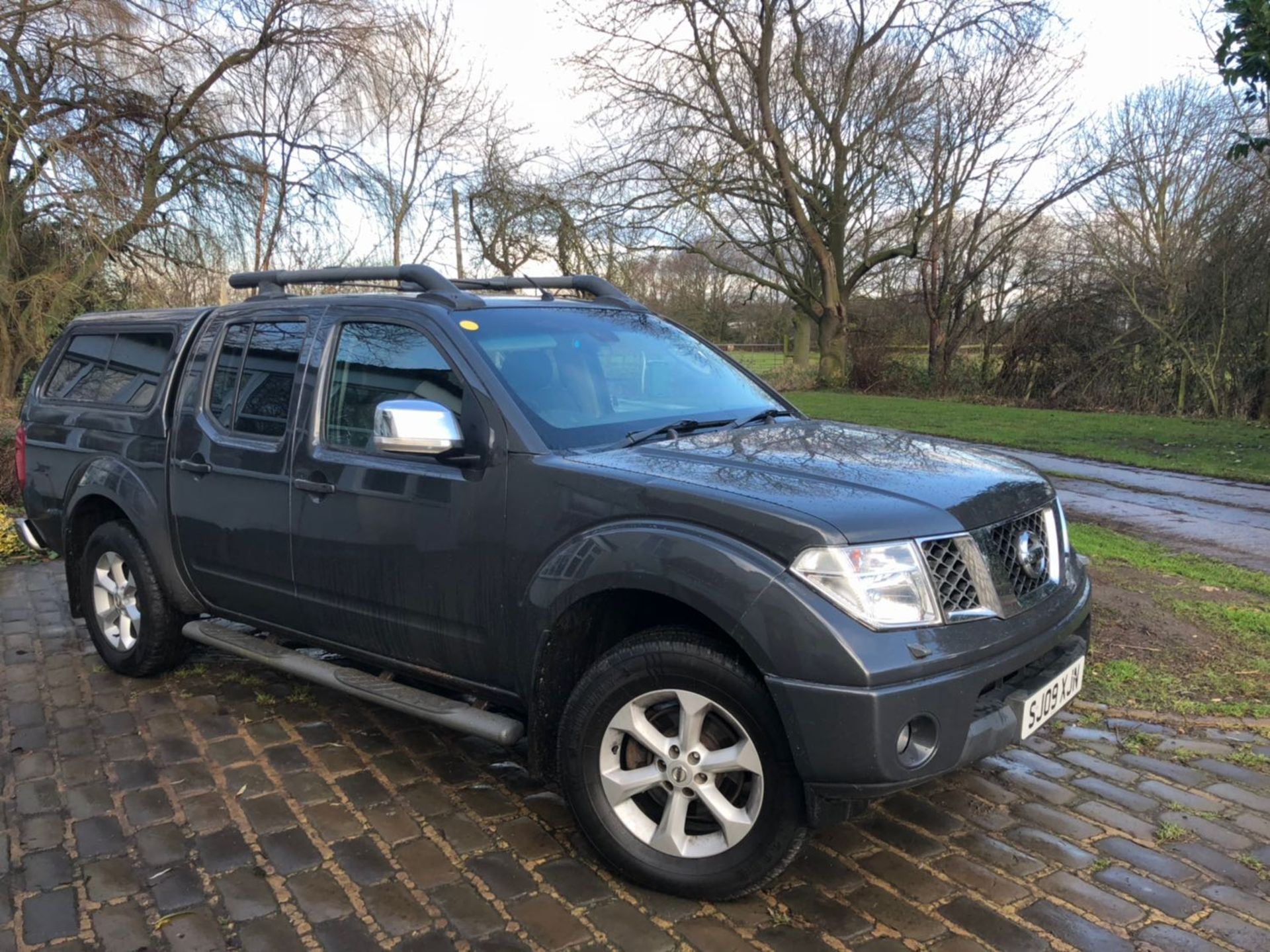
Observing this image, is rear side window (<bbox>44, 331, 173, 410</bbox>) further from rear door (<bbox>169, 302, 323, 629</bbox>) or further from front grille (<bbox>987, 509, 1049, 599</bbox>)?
front grille (<bbox>987, 509, 1049, 599</bbox>)

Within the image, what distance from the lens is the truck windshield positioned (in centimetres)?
349

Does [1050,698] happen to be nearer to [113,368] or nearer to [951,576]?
[951,576]

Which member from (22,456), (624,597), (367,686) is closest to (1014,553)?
(624,597)

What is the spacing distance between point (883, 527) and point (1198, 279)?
Result: 2017 cm

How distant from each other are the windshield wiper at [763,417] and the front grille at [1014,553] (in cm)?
113

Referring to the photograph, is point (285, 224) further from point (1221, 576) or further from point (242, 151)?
point (1221, 576)

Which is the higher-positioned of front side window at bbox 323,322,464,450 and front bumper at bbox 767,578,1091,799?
front side window at bbox 323,322,464,450

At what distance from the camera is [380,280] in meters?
4.28

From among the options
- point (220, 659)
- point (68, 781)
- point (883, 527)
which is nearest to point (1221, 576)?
point (883, 527)

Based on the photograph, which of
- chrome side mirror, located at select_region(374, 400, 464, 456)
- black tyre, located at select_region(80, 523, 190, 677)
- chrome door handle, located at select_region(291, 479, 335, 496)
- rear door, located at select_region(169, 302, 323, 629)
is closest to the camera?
chrome side mirror, located at select_region(374, 400, 464, 456)

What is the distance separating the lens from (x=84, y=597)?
5113 mm

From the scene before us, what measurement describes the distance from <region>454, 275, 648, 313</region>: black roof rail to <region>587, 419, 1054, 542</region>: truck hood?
112cm

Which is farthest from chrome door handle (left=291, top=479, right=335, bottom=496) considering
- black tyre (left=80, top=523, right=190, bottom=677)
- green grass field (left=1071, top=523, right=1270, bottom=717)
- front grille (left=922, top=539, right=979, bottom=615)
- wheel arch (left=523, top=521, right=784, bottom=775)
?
green grass field (left=1071, top=523, right=1270, bottom=717)

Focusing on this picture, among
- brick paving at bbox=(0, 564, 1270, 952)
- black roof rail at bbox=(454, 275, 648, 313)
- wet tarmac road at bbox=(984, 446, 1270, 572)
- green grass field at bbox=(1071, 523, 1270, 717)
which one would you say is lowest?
brick paving at bbox=(0, 564, 1270, 952)
